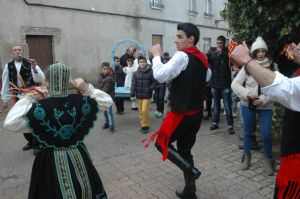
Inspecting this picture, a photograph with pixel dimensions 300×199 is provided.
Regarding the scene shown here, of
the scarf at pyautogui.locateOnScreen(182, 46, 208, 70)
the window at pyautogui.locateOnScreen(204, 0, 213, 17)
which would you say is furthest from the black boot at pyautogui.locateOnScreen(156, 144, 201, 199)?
the window at pyautogui.locateOnScreen(204, 0, 213, 17)

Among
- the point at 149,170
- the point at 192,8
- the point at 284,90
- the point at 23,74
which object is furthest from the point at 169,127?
the point at 192,8

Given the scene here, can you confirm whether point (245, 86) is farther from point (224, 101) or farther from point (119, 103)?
point (119, 103)

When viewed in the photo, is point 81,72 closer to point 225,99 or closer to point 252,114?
point 225,99

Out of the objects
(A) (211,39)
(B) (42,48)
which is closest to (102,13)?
(B) (42,48)

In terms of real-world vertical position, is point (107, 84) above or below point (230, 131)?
above

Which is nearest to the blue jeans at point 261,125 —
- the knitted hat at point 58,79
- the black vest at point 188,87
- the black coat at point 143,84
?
the black vest at point 188,87

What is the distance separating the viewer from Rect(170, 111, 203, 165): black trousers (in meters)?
3.53

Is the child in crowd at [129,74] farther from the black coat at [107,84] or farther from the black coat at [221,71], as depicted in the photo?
the black coat at [221,71]

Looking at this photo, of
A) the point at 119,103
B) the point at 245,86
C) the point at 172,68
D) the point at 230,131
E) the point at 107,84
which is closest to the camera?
the point at 172,68

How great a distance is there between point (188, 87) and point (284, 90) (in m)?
1.64

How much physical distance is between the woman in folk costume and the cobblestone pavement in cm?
120

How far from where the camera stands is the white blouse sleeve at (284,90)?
179 centimetres

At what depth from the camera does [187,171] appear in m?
3.50

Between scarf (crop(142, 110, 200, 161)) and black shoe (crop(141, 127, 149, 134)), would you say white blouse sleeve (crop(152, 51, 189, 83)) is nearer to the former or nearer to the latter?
scarf (crop(142, 110, 200, 161))
